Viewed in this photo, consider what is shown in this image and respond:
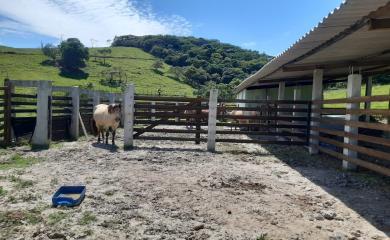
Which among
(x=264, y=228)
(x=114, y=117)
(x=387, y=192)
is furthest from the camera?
(x=114, y=117)

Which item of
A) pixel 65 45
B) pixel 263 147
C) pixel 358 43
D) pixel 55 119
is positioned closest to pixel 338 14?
pixel 358 43

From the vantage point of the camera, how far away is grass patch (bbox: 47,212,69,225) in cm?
482

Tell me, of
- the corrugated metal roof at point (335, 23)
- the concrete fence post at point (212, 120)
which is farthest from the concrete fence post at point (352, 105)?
the concrete fence post at point (212, 120)

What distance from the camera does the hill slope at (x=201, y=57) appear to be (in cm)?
10175

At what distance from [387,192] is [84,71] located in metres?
81.3

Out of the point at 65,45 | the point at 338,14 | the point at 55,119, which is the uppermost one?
the point at 65,45

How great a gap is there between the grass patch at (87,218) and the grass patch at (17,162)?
3816mm

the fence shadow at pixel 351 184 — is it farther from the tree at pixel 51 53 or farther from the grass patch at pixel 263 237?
the tree at pixel 51 53

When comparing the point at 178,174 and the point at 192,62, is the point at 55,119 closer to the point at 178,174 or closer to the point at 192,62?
the point at 178,174

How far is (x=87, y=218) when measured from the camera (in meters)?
4.95

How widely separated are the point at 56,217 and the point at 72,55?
8835 cm

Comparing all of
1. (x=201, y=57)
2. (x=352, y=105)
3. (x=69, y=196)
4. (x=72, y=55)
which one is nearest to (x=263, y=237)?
(x=69, y=196)

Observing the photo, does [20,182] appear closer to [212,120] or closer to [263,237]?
[263,237]

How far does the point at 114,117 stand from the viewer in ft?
42.4
